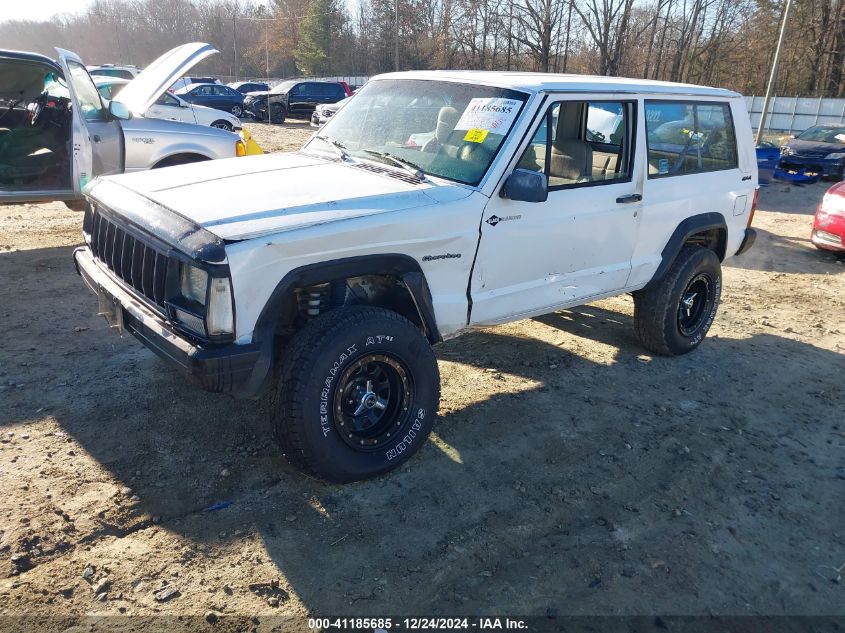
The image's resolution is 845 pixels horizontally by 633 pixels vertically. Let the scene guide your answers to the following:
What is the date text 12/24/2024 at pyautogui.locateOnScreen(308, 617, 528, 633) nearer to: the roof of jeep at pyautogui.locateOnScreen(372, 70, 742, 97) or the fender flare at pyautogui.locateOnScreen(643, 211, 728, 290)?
the roof of jeep at pyautogui.locateOnScreen(372, 70, 742, 97)

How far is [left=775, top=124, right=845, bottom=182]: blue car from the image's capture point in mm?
16578

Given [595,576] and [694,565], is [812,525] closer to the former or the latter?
[694,565]

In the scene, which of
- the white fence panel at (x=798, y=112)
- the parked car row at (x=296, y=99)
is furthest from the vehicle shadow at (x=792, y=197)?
the white fence panel at (x=798, y=112)

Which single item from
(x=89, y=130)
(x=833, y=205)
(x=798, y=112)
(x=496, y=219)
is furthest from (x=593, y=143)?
(x=798, y=112)

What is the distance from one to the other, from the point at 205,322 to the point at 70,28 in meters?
98.9

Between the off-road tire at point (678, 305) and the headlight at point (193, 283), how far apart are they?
358 centimetres

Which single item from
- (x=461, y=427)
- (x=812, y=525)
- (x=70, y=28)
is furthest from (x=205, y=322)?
(x=70, y=28)

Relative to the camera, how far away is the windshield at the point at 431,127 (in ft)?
12.6

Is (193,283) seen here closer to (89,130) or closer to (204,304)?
(204,304)

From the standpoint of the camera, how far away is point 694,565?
10.2 feet

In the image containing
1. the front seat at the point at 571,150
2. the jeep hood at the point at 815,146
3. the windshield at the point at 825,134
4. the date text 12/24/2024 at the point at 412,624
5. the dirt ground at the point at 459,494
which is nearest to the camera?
the date text 12/24/2024 at the point at 412,624

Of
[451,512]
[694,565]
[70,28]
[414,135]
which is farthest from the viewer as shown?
[70,28]

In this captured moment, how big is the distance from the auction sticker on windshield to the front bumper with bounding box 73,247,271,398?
1868 millimetres

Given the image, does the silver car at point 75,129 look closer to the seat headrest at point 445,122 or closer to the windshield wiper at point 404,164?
the windshield wiper at point 404,164
